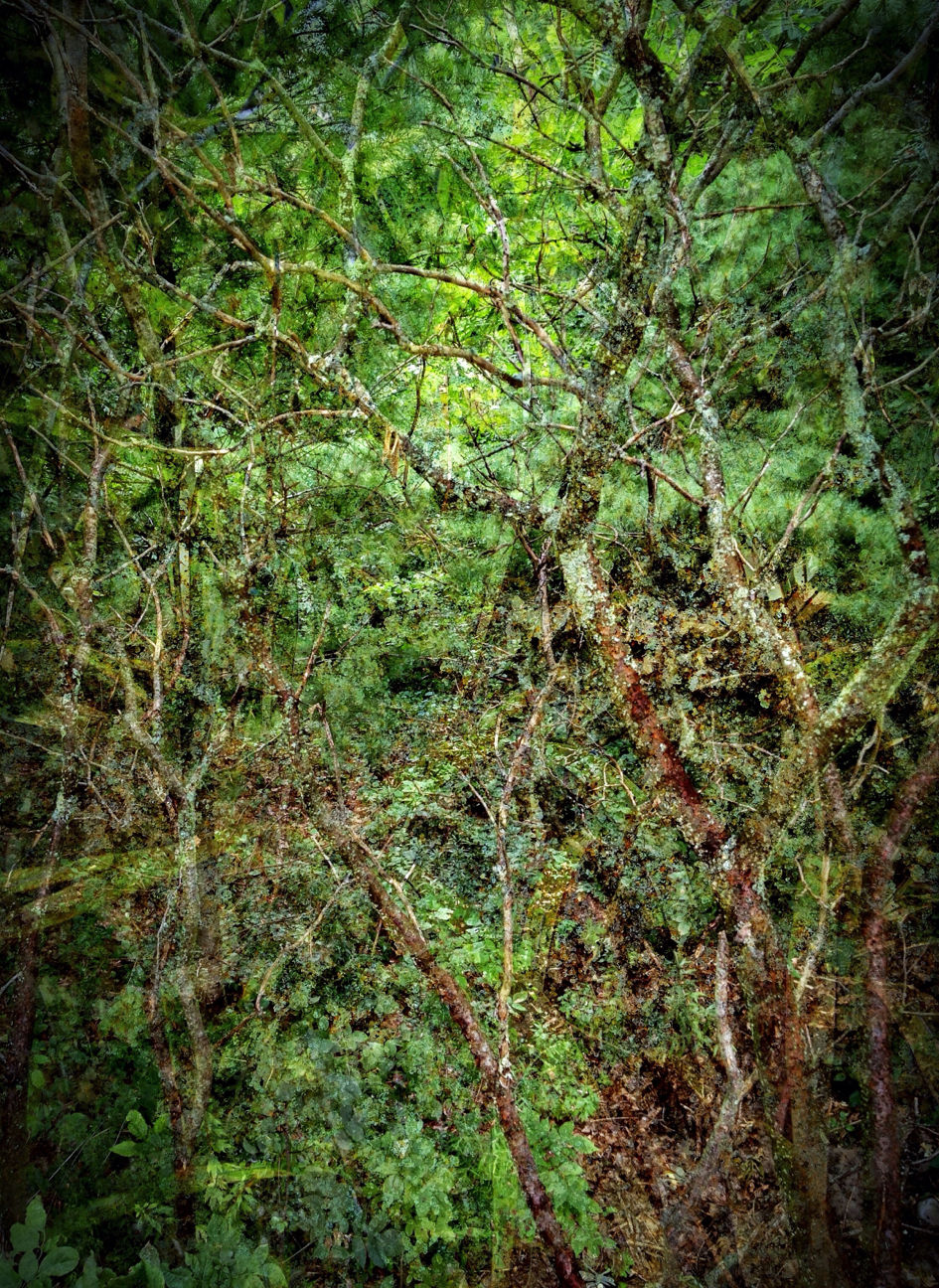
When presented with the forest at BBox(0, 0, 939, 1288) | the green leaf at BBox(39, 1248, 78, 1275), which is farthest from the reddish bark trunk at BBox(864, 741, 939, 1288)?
the green leaf at BBox(39, 1248, 78, 1275)

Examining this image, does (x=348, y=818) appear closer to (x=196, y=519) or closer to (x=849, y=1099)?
(x=196, y=519)

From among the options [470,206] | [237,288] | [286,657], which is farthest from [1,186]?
[286,657]

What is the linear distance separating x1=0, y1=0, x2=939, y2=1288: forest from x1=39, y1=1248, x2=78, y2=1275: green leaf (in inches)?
2.5

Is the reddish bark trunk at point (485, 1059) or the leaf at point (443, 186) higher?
the leaf at point (443, 186)

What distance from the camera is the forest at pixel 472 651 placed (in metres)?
2.47

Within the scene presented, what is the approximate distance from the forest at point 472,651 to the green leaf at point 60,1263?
2.5 inches

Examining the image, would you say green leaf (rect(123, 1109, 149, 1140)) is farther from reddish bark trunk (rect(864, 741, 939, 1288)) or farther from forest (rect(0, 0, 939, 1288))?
reddish bark trunk (rect(864, 741, 939, 1288))

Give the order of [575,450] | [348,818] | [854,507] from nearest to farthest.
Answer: [575,450], [854,507], [348,818]

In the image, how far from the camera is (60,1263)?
1.65 m

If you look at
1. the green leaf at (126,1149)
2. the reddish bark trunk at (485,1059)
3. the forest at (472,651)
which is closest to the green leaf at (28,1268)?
the forest at (472,651)

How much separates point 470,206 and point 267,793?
394cm

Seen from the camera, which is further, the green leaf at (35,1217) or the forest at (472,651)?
the forest at (472,651)

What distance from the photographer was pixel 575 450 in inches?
97.1

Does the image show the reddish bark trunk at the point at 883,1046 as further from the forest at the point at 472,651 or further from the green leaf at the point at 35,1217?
the green leaf at the point at 35,1217
